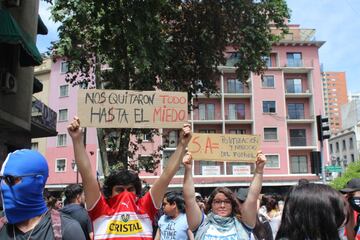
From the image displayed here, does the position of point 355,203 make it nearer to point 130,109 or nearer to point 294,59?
point 130,109

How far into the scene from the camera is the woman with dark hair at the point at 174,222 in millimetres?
6047

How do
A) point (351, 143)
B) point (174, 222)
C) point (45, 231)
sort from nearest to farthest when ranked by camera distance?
point (45, 231)
point (174, 222)
point (351, 143)

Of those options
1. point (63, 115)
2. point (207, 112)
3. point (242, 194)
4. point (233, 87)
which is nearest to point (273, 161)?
point (207, 112)

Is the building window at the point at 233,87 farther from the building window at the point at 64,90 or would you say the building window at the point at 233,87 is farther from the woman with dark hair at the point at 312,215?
the woman with dark hair at the point at 312,215

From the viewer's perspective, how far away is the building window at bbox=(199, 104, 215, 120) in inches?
1722

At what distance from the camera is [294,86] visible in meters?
45.4

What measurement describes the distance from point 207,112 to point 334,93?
91.2m

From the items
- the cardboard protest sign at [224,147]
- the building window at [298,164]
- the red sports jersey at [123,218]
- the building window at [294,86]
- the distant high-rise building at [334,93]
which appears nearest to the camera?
the red sports jersey at [123,218]

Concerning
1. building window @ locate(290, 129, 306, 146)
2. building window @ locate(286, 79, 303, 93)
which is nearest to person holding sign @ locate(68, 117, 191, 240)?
building window @ locate(290, 129, 306, 146)

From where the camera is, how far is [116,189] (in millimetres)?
3666

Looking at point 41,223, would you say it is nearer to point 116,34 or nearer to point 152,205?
point 152,205

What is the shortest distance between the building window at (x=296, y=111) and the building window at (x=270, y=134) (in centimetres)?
242

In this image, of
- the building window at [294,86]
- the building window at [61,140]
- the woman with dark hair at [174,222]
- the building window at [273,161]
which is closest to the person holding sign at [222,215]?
the woman with dark hair at [174,222]

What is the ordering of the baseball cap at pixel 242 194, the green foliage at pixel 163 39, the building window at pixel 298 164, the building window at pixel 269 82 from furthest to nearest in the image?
1. the building window at pixel 269 82
2. the building window at pixel 298 164
3. the green foliage at pixel 163 39
4. the baseball cap at pixel 242 194
